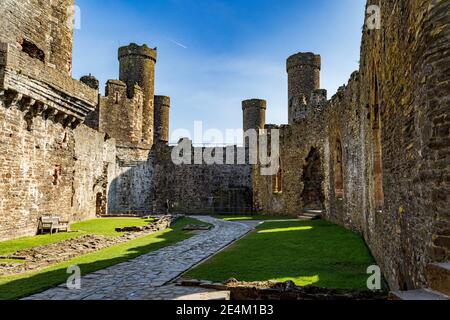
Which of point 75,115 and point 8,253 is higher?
point 75,115

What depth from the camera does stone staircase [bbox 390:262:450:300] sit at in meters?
3.39

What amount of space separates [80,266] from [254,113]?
30108mm

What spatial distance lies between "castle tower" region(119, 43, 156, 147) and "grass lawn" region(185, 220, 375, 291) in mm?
24657

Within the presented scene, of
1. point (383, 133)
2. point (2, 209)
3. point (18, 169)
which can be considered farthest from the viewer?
point (18, 169)

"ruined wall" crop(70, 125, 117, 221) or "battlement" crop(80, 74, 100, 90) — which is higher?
"battlement" crop(80, 74, 100, 90)

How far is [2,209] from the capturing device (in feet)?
41.5

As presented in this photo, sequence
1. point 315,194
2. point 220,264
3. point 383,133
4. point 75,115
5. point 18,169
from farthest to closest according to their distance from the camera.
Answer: point 315,194
point 75,115
point 18,169
point 220,264
point 383,133

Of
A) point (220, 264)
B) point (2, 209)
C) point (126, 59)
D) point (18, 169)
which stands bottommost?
point (220, 264)

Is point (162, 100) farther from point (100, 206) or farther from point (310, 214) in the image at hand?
point (310, 214)

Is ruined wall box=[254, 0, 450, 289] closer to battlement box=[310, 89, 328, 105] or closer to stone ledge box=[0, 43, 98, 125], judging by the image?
stone ledge box=[0, 43, 98, 125]

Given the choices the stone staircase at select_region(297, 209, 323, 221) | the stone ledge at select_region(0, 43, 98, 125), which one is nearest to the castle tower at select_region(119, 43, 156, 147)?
the stone ledge at select_region(0, 43, 98, 125)

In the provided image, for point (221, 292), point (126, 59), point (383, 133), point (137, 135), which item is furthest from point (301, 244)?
point (126, 59)
